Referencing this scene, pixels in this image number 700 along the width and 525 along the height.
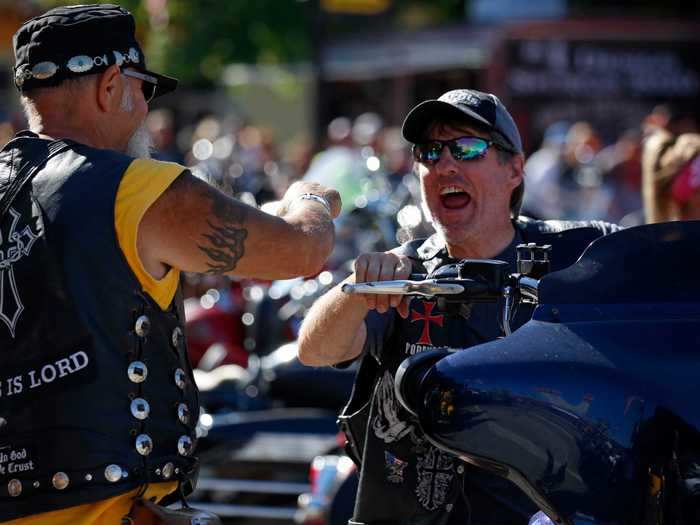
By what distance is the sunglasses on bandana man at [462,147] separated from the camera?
3.76 metres

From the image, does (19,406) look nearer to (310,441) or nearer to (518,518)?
(518,518)

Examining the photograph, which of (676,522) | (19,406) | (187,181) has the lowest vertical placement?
(676,522)

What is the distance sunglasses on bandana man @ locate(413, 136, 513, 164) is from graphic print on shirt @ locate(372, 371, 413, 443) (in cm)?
66

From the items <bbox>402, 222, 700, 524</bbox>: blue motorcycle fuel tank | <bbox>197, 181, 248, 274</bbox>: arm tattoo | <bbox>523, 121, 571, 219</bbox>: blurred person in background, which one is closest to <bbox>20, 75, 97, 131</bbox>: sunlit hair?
<bbox>197, 181, 248, 274</bbox>: arm tattoo

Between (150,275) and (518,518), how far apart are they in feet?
3.73

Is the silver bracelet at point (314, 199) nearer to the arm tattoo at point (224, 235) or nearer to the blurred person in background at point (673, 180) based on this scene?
the arm tattoo at point (224, 235)

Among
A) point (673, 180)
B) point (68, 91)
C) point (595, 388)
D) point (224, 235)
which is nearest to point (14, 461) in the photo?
point (224, 235)

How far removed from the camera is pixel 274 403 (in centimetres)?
727

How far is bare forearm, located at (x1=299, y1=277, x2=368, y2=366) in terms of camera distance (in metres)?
3.49

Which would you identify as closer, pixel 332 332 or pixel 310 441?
pixel 332 332

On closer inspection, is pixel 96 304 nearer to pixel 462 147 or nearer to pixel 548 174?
pixel 462 147

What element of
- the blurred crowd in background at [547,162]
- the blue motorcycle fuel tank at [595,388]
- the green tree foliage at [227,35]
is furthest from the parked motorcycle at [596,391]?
the green tree foliage at [227,35]

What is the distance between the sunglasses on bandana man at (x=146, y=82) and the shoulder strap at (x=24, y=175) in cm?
27

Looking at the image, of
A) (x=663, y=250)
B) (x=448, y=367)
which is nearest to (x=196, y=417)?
(x=448, y=367)
